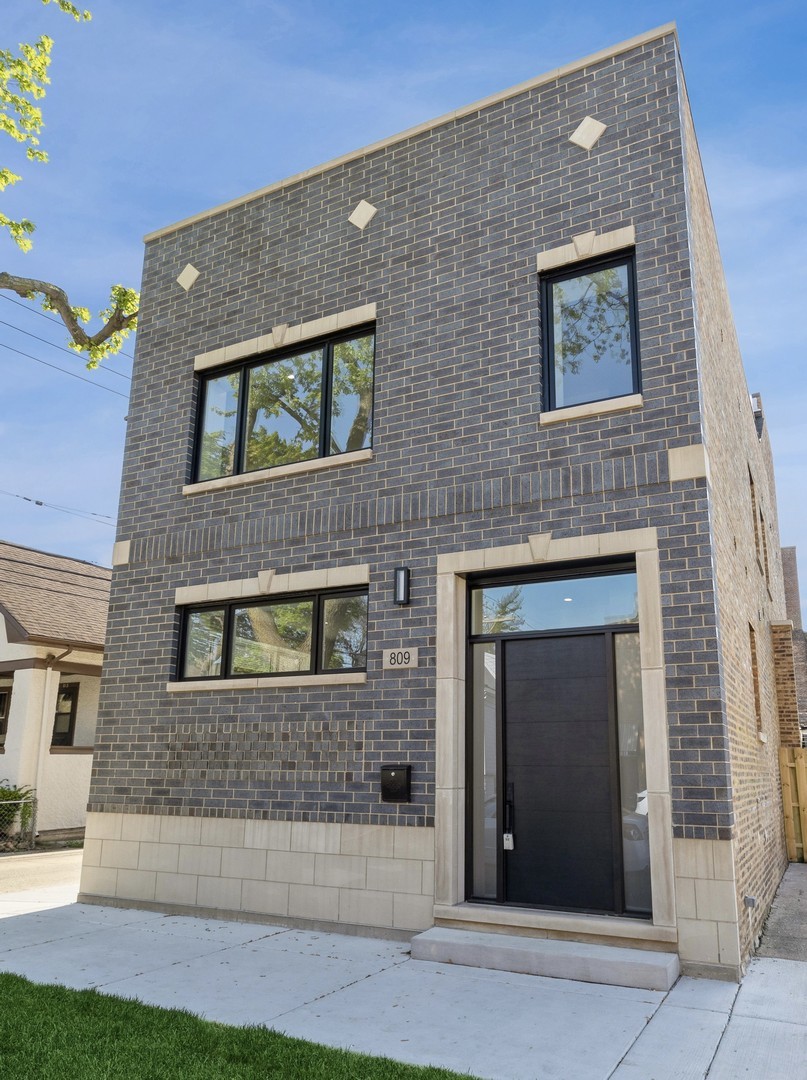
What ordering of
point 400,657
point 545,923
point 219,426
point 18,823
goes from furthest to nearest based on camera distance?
point 18,823, point 219,426, point 400,657, point 545,923

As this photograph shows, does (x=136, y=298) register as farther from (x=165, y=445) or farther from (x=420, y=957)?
(x=420, y=957)

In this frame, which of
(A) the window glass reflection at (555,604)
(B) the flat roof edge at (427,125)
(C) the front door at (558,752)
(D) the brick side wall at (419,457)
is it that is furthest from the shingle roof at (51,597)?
(C) the front door at (558,752)

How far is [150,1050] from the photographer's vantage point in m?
4.69

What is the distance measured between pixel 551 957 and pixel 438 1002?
3.45ft

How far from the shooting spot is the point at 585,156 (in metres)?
8.30

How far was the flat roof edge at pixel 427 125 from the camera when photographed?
818 centimetres

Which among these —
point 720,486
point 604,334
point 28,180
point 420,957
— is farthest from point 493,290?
point 28,180

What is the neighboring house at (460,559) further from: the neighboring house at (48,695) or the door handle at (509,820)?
the neighboring house at (48,695)

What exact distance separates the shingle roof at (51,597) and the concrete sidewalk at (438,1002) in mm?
10274

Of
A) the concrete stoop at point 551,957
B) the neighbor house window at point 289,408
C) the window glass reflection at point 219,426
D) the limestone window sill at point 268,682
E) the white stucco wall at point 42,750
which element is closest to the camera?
the concrete stoop at point 551,957

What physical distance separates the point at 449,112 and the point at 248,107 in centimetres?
342

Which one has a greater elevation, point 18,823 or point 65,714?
point 65,714

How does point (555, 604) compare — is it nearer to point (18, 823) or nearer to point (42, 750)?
point (18, 823)

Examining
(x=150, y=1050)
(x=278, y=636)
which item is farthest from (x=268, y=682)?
(x=150, y=1050)
